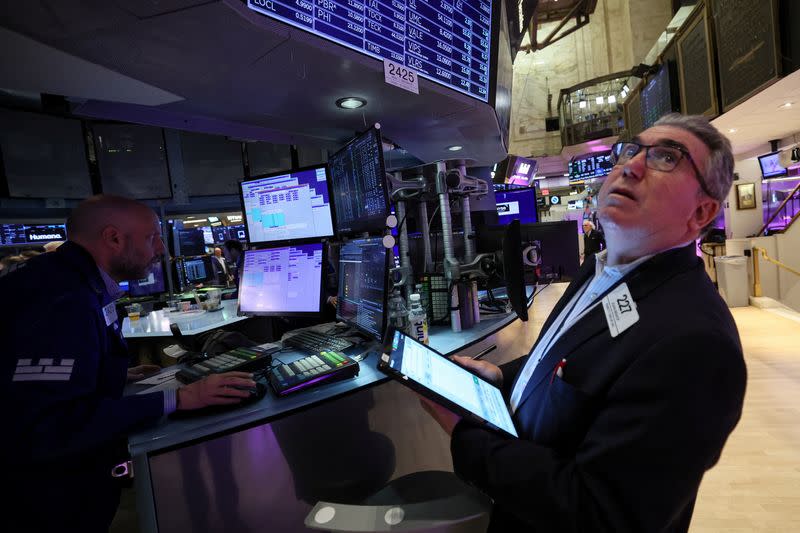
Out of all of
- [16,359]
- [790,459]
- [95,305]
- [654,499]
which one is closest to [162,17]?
[95,305]

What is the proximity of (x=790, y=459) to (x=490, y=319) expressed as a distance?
80.1 inches

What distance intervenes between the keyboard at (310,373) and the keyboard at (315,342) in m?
0.20

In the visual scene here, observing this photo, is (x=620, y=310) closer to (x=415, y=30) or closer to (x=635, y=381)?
(x=635, y=381)

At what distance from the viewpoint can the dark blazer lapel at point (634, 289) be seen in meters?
0.81

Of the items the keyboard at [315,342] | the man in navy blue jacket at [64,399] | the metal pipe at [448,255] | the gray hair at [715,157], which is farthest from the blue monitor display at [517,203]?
the man in navy blue jacket at [64,399]

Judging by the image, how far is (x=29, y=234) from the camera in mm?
5715

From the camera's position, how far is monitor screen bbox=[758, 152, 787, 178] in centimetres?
643

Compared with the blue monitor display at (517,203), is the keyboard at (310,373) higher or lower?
lower

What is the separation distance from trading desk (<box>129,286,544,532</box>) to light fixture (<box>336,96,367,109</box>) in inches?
52.2

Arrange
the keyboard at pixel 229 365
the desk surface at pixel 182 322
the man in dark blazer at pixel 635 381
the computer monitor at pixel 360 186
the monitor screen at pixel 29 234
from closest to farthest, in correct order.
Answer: the man in dark blazer at pixel 635 381
the keyboard at pixel 229 365
the computer monitor at pixel 360 186
the desk surface at pixel 182 322
the monitor screen at pixel 29 234

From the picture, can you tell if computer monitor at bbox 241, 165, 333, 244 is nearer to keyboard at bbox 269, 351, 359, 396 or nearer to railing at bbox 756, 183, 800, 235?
keyboard at bbox 269, 351, 359, 396

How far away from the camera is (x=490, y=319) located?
2.06 metres

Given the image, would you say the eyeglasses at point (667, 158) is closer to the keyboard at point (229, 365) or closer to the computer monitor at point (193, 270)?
the keyboard at point (229, 365)

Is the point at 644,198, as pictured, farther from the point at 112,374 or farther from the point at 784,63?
the point at 784,63
